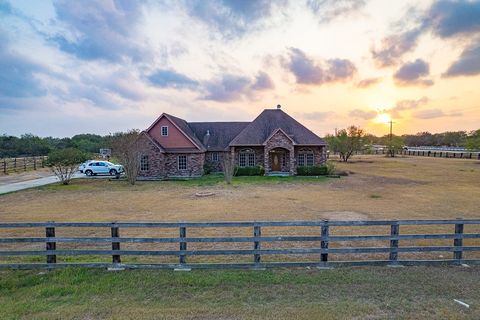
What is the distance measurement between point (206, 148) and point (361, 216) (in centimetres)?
2246

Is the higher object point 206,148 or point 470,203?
point 206,148

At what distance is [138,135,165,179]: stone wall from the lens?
2777cm

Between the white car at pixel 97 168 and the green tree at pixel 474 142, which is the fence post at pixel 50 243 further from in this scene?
the green tree at pixel 474 142

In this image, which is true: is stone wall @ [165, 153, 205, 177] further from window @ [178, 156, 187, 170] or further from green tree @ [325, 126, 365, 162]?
green tree @ [325, 126, 365, 162]

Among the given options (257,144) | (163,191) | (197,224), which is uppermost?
(257,144)

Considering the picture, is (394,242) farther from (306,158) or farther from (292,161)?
(306,158)

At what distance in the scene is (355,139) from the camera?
5025 centimetres

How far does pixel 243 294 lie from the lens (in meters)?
5.05

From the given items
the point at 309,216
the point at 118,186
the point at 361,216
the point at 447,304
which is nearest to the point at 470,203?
the point at 361,216

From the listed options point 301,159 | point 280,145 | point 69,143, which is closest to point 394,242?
point 280,145

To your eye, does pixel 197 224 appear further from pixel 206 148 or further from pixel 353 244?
pixel 206 148

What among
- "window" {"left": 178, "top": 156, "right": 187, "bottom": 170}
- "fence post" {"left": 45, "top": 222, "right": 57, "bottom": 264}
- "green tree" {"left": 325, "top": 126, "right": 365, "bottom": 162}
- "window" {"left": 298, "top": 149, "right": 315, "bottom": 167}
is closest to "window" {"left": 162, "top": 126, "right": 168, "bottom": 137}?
"window" {"left": 178, "top": 156, "right": 187, "bottom": 170}

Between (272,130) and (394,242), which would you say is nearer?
(394,242)

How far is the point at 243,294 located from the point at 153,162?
2455 centimetres
